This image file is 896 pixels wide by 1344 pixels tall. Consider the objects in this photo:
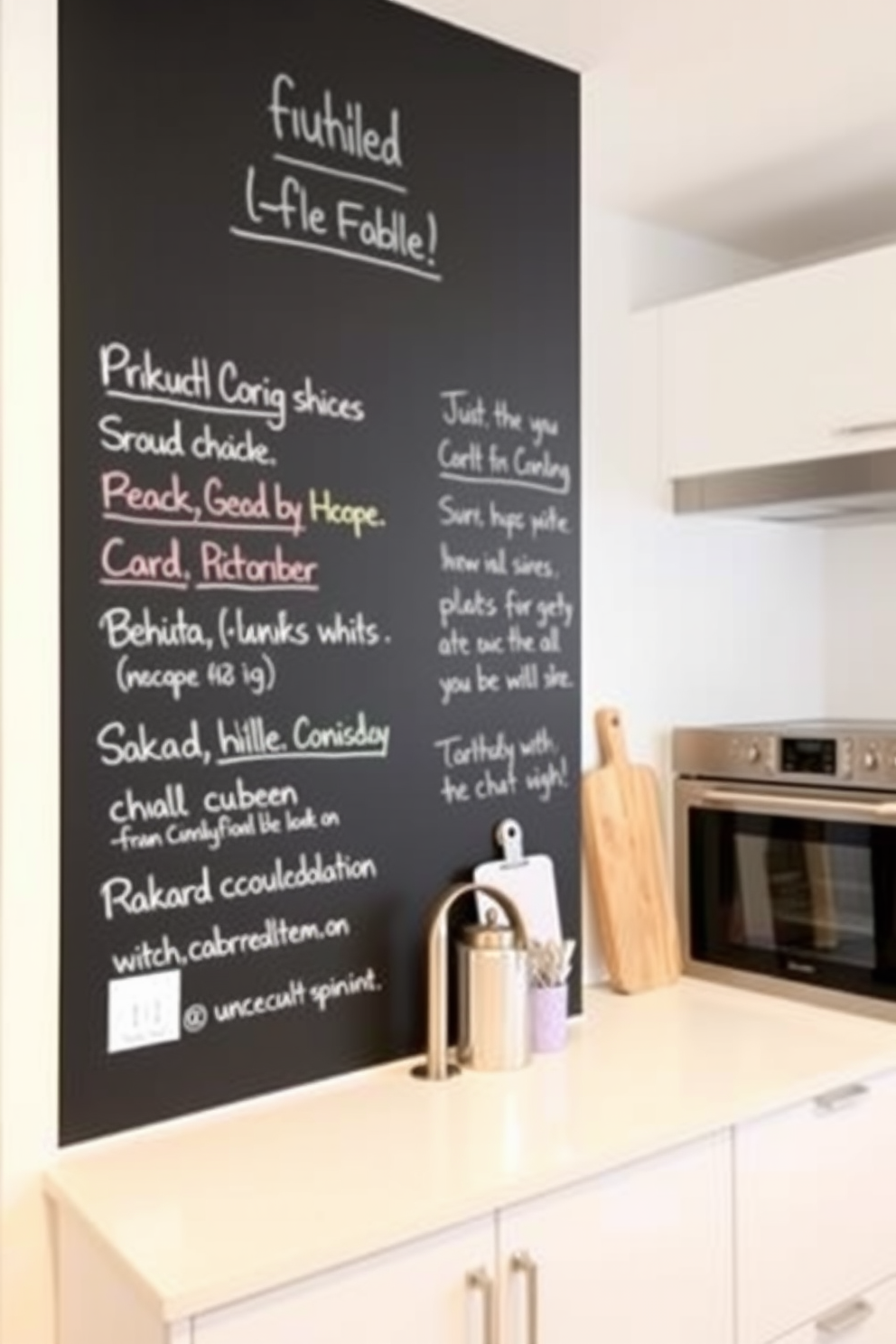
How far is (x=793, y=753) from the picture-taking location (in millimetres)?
2195

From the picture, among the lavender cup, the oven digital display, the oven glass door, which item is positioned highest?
the oven digital display

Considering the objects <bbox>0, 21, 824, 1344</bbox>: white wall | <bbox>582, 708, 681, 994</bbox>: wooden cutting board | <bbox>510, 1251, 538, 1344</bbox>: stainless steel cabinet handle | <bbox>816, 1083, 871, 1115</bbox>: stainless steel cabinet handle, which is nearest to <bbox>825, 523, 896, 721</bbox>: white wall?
<bbox>0, 21, 824, 1344</bbox>: white wall

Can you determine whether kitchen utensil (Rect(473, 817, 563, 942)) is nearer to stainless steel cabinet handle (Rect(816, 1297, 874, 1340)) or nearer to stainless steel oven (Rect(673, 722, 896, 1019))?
stainless steel oven (Rect(673, 722, 896, 1019))

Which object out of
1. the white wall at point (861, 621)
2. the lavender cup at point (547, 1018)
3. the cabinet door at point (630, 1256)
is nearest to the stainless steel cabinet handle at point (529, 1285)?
the cabinet door at point (630, 1256)

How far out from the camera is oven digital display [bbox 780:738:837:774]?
6.98ft

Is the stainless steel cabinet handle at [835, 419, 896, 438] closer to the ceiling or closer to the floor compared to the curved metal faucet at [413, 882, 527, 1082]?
closer to the ceiling

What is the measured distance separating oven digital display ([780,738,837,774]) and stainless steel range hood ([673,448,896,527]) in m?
0.44

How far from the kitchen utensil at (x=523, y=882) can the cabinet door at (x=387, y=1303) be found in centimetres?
58

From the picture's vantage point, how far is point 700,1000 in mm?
2172

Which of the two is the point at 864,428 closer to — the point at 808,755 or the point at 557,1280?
the point at 808,755

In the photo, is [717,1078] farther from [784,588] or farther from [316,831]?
[784,588]

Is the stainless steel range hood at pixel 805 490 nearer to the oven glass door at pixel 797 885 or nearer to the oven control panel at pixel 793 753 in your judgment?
the oven control panel at pixel 793 753

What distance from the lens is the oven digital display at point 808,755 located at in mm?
2127

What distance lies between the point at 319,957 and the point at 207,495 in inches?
25.8
